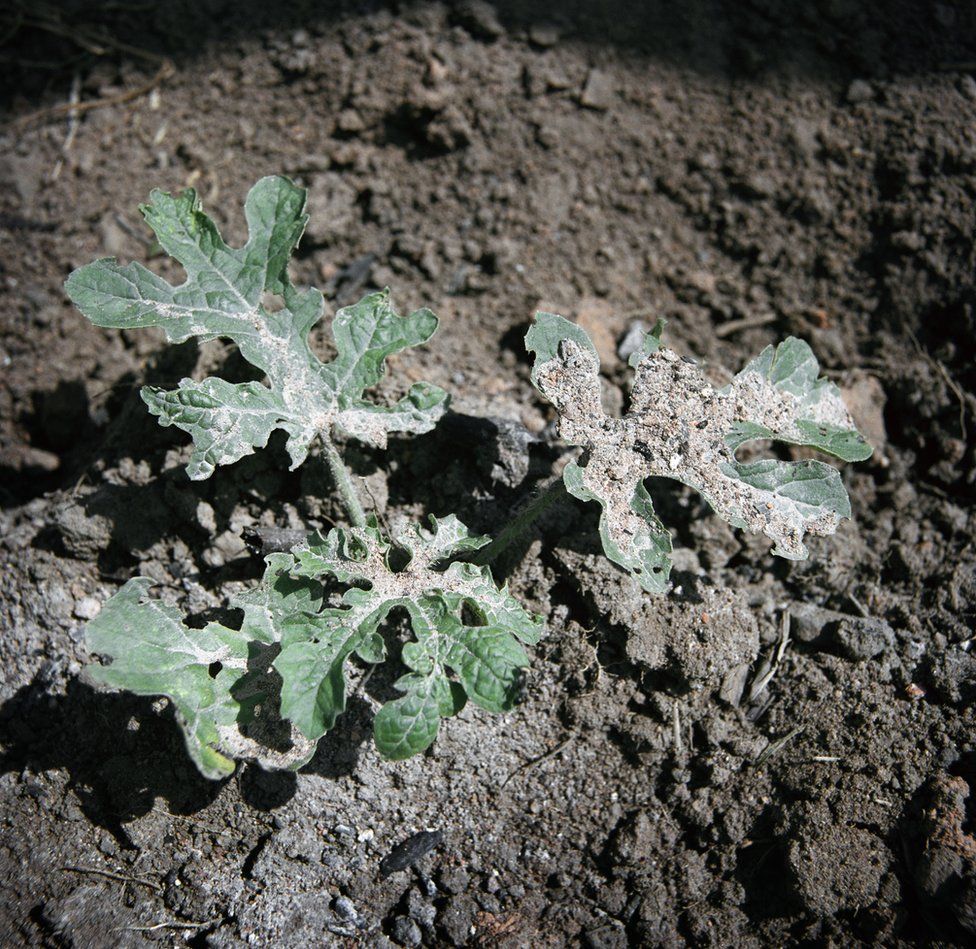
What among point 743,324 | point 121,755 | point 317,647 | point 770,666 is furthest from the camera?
point 743,324

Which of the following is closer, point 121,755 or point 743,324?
point 121,755

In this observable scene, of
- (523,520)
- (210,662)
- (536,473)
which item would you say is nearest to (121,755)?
(210,662)

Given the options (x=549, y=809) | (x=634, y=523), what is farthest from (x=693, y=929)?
(x=634, y=523)

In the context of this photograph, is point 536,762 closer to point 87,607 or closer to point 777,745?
point 777,745

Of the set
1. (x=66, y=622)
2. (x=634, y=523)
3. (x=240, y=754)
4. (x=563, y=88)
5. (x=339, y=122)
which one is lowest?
(x=66, y=622)

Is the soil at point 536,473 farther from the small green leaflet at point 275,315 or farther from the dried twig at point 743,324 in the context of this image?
the small green leaflet at point 275,315

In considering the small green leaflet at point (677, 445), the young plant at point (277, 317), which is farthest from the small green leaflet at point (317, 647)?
the small green leaflet at point (677, 445)

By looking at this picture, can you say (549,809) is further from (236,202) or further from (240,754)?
(236,202)
